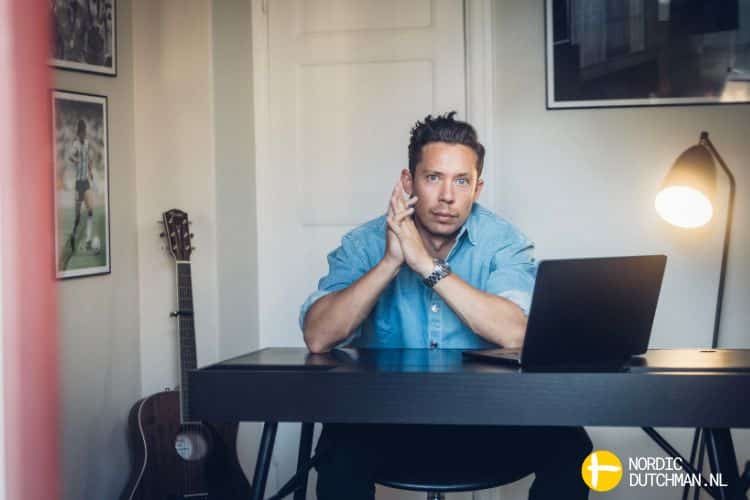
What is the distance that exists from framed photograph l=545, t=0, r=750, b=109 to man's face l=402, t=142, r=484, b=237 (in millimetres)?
1046

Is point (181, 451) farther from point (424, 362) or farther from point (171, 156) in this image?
point (424, 362)

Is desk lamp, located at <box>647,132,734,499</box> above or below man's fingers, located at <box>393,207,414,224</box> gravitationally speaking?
above

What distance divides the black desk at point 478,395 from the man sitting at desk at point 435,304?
38cm

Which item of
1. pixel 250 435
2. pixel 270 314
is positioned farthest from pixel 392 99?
pixel 250 435

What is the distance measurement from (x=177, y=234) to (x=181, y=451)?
2.47 feet

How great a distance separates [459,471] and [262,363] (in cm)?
50

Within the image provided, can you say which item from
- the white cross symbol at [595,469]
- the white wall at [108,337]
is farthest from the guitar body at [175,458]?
the white cross symbol at [595,469]

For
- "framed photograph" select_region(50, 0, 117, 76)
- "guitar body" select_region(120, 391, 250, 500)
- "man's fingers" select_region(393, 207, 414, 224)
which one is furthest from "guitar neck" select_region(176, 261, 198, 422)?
"man's fingers" select_region(393, 207, 414, 224)

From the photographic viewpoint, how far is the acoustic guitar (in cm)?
283

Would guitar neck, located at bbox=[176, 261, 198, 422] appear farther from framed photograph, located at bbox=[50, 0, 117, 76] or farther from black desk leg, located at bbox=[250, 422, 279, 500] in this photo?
black desk leg, located at bbox=[250, 422, 279, 500]

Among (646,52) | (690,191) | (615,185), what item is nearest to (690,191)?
(690,191)

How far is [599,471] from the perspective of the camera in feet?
6.95

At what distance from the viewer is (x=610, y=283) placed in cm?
158
